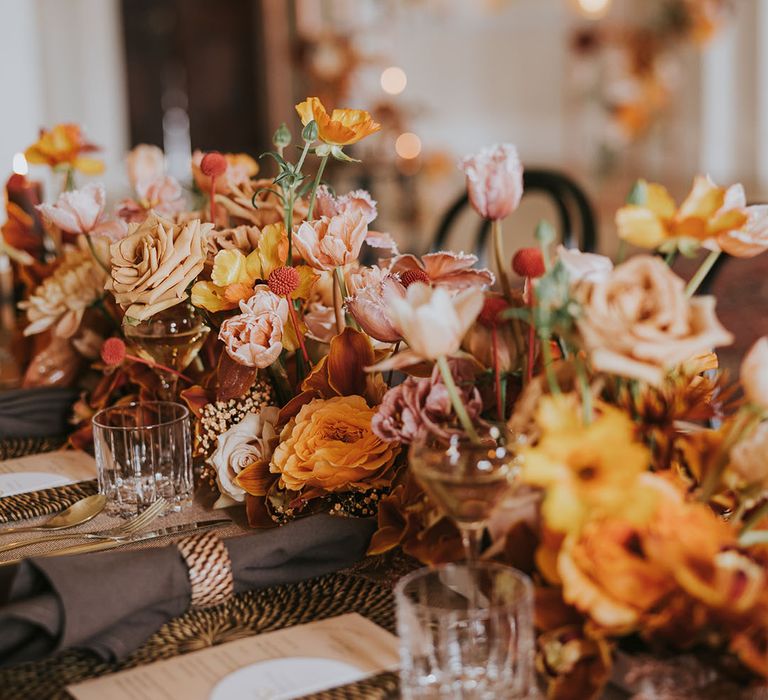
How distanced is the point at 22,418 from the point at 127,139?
4748 millimetres

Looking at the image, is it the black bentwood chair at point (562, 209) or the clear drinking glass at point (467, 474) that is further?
the black bentwood chair at point (562, 209)

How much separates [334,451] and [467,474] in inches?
9.5

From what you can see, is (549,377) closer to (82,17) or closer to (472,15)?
(82,17)

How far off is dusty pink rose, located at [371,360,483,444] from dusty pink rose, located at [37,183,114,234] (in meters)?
0.54

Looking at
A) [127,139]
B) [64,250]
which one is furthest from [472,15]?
[64,250]

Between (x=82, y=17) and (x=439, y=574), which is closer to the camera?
(x=439, y=574)

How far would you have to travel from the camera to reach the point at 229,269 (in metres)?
1.11

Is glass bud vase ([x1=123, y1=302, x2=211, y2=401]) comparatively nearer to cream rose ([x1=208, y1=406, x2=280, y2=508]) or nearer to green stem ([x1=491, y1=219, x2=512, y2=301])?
cream rose ([x1=208, y1=406, x2=280, y2=508])

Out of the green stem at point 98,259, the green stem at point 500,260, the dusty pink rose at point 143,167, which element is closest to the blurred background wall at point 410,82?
the dusty pink rose at point 143,167

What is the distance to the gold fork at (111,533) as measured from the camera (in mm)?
1057

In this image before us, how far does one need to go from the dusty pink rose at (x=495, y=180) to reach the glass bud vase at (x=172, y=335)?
429mm

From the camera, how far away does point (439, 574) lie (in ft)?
2.52

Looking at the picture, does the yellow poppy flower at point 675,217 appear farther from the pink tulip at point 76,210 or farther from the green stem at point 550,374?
the pink tulip at point 76,210

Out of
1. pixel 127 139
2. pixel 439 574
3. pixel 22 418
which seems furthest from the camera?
pixel 127 139
